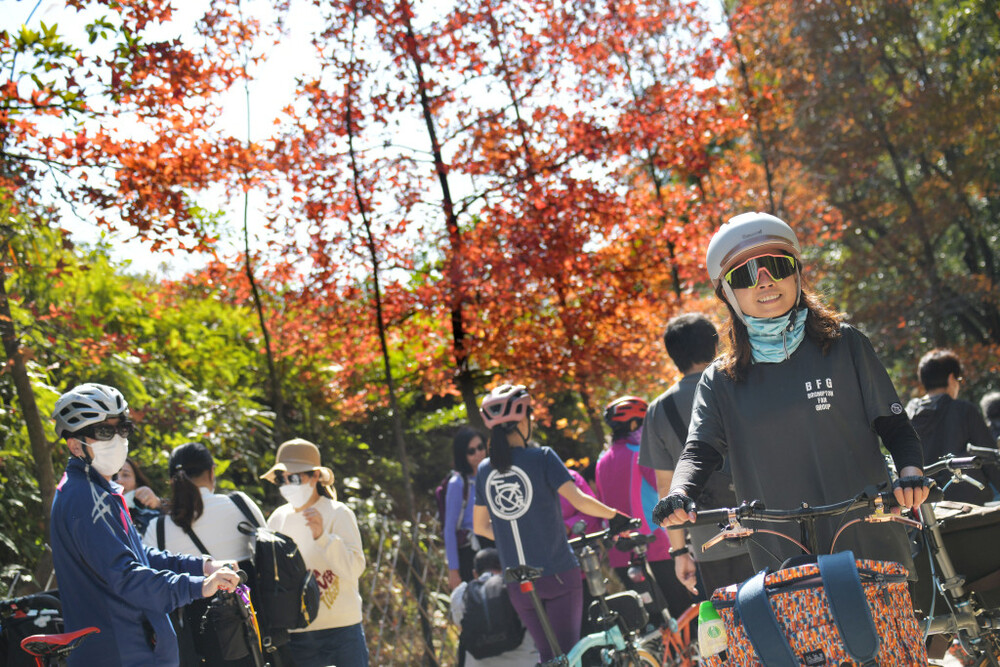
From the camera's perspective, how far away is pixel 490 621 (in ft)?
19.7

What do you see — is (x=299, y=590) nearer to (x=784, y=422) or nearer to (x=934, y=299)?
(x=784, y=422)

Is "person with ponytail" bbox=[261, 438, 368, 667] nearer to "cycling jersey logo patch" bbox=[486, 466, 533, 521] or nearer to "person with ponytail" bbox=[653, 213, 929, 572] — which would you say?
"cycling jersey logo patch" bbox=[486, 466, 533, 521]

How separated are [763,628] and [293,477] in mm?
3945

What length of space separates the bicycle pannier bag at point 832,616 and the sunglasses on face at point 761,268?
3.55ft

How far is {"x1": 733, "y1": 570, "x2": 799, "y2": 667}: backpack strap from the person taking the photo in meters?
2.44

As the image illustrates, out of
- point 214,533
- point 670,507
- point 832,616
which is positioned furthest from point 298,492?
point 832,616

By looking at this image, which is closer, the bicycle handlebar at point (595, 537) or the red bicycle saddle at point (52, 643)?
the red bicycle saddle at point (52, 643)

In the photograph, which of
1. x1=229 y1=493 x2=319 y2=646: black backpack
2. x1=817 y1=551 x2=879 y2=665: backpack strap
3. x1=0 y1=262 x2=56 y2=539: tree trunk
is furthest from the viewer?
x1=0 y1=262 x2=56 y2=539: tree trunk

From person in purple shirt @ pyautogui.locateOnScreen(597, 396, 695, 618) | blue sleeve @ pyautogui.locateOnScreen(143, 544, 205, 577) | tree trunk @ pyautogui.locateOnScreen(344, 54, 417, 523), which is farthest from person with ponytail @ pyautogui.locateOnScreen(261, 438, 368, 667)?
tree trunk @ pyautogui.locateOnScreen(344, 54, 417, 523)

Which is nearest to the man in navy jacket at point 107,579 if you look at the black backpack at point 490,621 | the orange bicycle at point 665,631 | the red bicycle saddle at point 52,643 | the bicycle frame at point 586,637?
the red bicycle saddle at point 52,643

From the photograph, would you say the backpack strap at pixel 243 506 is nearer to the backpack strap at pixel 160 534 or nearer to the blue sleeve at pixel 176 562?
the backpack strap at pixel 160 534

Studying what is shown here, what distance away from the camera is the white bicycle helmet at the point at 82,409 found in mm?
3936

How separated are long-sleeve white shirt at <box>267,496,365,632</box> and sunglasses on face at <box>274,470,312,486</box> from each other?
195 mm

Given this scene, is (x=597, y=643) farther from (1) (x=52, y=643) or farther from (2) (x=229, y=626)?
(1) (x=52, y=643)
